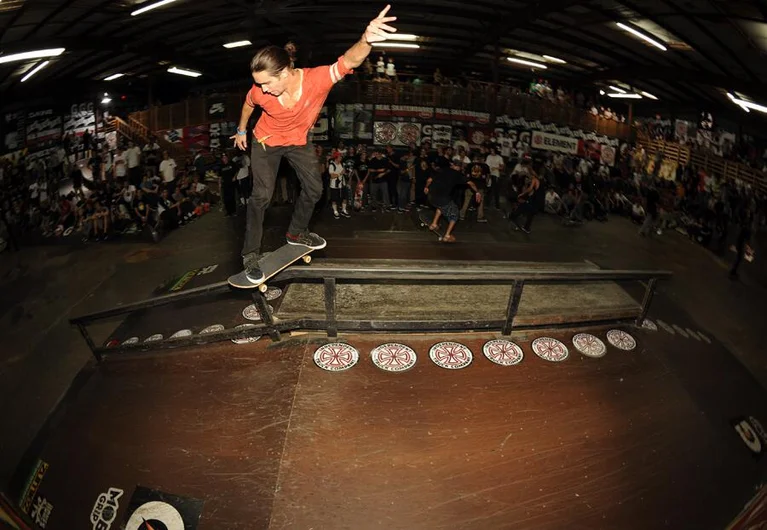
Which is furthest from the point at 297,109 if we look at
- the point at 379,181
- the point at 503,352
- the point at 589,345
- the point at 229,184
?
the point at 229,184

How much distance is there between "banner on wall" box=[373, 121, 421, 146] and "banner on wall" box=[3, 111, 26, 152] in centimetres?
1317

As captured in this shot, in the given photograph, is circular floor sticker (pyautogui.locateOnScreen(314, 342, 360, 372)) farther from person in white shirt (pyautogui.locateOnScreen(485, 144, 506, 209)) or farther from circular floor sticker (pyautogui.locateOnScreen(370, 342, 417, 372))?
person in white shirt (pyautogui.locateOnScreen(485, 144, 506, 209))

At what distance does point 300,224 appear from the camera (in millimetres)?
3900

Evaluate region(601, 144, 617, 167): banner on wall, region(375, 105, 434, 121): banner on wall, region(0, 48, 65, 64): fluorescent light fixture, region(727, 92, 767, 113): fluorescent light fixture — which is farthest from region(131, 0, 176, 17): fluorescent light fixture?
region(727, 92, 767, 113): fluorescent light fixture

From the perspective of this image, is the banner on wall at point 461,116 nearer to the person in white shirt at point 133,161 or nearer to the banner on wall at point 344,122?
the banner on wall at point 344,122

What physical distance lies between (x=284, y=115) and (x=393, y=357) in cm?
240

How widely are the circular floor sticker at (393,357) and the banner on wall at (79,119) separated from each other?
19.9 meters

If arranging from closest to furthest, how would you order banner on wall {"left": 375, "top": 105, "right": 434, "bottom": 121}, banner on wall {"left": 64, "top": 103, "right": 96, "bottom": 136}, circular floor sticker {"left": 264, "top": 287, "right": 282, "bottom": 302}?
circular floor sticker {"left": 264, "top": 287, "right": 282, "bottom": 302} < banner on wall {"left": 375, "top": 105, "right": 434, "bottom": 121} < banner on wall {"left": 64, "top": 103, "right": 96, "bottom": 136}

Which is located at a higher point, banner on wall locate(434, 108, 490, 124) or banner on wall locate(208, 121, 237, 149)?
banner on wall locate(434, 108, 490, 124)

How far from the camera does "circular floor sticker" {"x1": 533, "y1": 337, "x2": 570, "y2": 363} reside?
157 inches

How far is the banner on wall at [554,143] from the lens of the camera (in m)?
17.9

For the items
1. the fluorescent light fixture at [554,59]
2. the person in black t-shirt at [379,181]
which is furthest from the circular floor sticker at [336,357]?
the fluorescent light fixture at [554,59]

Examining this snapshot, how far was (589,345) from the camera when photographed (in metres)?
4.22

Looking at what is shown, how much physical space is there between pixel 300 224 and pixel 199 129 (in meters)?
17.2
